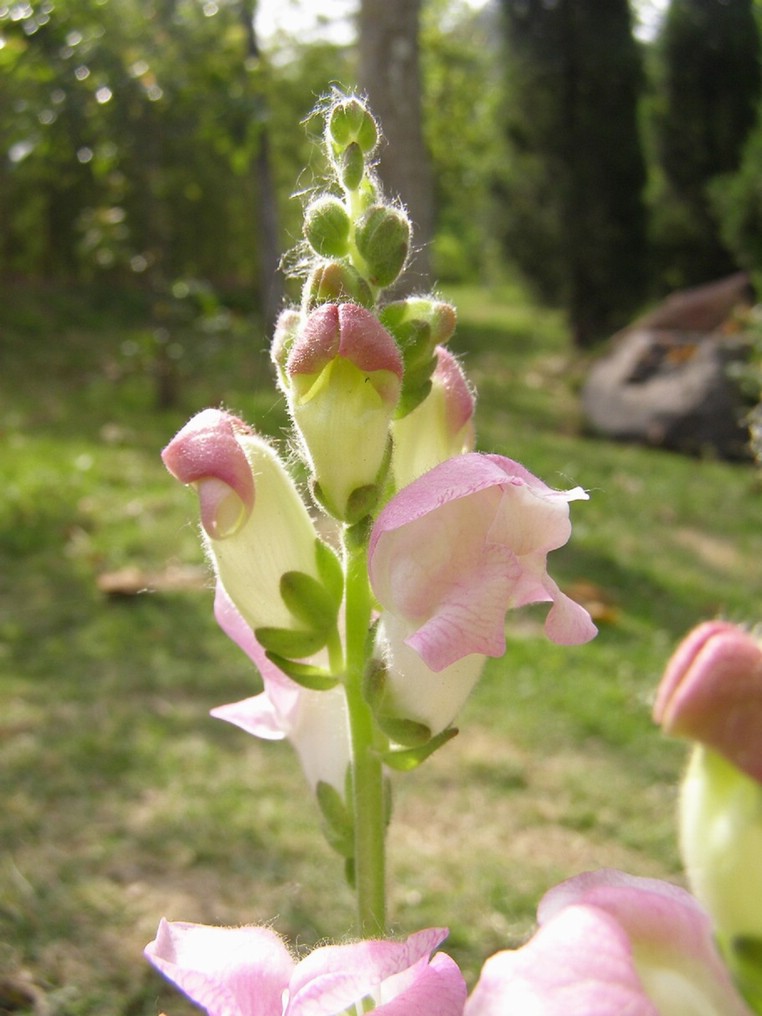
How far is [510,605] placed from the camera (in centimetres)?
55

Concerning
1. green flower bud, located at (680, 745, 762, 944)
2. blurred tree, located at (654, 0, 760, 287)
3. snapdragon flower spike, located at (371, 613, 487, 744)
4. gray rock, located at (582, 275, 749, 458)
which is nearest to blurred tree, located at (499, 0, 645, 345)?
blurred tree, located at (654, 0, 760, 287)

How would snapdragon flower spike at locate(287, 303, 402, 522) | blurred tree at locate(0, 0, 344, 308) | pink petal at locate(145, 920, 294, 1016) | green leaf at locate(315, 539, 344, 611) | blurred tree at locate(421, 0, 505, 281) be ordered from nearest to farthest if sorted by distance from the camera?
pink petal at locate(145, 920, 294, 1016) → snapdragon flower spike at locate(287, 303, 402, 522) → green leaf at locate(315, 539, 344, 611) → blurred tree at locate(0, 0, 344, 308) → blurred tree at locate(421, 0, 505, 281)

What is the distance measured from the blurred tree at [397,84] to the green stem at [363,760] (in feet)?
12.4

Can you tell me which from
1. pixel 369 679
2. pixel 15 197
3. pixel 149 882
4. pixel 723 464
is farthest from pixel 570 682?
pixel 15 197

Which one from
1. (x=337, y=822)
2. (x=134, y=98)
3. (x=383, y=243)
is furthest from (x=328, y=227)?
(x=134, y=98)

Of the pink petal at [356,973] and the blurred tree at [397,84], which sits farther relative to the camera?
the blurred tree at [397,84]

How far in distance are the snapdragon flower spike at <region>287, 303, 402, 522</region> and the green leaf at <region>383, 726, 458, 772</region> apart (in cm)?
14

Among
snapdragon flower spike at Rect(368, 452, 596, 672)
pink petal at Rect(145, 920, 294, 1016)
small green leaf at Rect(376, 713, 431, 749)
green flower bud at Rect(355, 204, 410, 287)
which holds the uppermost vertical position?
green flower bud at Rect(355, 204, 410, 287)

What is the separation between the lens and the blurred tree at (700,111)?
8.55 m

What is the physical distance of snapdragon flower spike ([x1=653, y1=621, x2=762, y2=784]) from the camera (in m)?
0.41

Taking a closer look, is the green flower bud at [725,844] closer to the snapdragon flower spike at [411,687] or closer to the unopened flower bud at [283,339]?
the snapdragon flower spike at [411,687]

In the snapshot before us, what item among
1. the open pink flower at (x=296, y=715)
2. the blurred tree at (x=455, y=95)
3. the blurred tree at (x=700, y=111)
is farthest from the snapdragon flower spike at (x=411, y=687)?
the blurred tree at (x=455, y=95)

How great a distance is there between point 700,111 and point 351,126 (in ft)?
29.6

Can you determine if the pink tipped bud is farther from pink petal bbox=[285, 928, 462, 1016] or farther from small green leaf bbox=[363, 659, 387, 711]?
pink petal bbox=[285, 928, 462, 1016]
